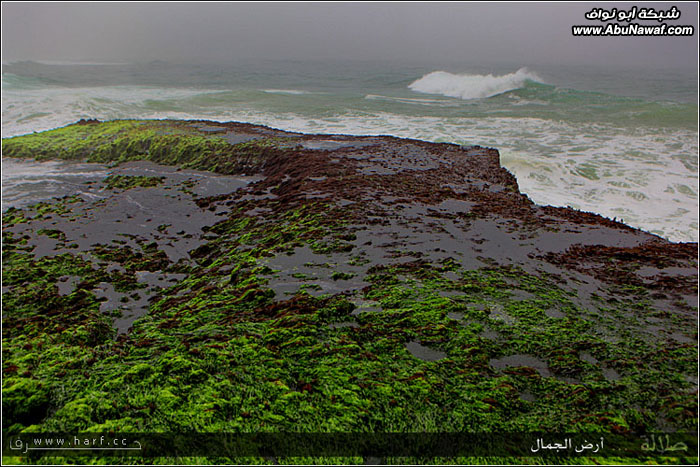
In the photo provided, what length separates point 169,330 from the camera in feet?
13.0

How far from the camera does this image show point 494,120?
26812 mm

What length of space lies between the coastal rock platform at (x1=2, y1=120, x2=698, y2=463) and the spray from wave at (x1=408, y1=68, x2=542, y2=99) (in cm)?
3731

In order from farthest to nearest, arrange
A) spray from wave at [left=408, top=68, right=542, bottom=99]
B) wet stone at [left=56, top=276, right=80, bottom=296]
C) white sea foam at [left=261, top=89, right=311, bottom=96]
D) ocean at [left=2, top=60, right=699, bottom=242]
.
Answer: white sea foam at [left=261, top=89, right=311, bottom=96] < spray from wave at [left=408, top=68, right=542, bottom=99] < ocean at [left=2, top=60, right=699, bottom=242] < wet stone at [left=56, top=276, right=80, bottom=296]

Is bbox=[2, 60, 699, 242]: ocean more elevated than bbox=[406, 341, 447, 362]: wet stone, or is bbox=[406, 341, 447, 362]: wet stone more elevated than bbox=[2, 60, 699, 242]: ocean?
bbox=[2, 60, 699, 242]: ocean

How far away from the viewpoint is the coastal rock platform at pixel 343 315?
9.29 feet

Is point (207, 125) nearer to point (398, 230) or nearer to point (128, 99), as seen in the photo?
point (398, 230)

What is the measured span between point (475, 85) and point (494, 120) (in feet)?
61.6

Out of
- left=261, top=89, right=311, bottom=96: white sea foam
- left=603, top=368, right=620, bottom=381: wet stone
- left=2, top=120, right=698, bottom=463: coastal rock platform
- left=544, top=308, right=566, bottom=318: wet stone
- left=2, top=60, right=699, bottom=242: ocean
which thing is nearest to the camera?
left=2, top=120, right=698, bottom=463: coastal rock platform

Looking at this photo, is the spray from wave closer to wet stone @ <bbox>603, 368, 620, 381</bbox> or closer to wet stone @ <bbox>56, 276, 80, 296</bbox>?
wet stone @ <bbox>603, 368, 620, 381</bbox>

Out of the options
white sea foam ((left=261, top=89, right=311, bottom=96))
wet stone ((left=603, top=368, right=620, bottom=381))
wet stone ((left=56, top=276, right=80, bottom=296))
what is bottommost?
wet stone ((left=603, top=368, right=620, bottom=381))

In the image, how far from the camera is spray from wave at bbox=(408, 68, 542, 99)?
1608 inches

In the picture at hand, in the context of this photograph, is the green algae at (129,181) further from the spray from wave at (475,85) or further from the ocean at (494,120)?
the spray from wave at (475,85)

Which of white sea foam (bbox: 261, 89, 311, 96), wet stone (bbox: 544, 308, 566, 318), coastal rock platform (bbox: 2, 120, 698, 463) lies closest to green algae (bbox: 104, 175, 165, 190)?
coastal rock platform (bbox: 2, 120, 698, 463)

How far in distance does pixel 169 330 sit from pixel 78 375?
2.97 ft
